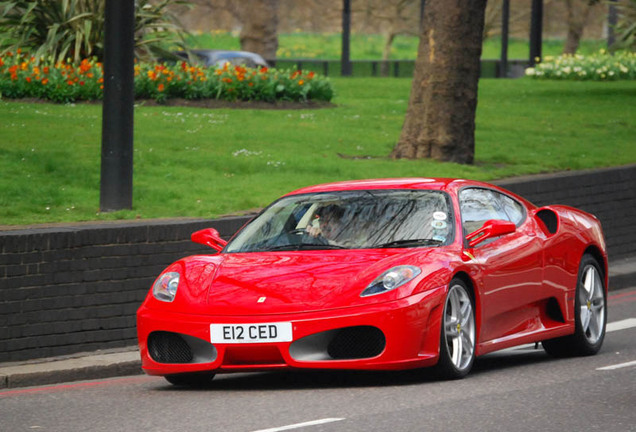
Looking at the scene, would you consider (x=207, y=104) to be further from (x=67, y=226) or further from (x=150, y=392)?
(x=150, y=392)

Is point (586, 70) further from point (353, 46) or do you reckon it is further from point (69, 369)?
point (353, 46)

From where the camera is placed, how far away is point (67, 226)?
424 inches

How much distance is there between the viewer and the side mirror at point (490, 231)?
28.5 feet

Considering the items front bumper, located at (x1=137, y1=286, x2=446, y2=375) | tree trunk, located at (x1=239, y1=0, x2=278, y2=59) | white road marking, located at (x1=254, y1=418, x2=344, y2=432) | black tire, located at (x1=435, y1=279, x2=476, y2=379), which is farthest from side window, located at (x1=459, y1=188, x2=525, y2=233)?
tree trunk, located at (x1=239, y1=0, x2=278, y2=59)

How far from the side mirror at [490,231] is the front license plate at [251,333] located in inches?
61.0

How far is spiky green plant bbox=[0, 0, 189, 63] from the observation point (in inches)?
861

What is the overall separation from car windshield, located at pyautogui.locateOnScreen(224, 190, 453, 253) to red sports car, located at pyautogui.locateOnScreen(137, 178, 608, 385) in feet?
0.03

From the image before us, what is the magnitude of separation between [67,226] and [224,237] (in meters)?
1.52

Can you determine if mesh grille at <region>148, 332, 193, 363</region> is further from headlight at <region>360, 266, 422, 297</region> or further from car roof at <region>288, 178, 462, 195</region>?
car roof at <region>288, 178, 462, 195</region>

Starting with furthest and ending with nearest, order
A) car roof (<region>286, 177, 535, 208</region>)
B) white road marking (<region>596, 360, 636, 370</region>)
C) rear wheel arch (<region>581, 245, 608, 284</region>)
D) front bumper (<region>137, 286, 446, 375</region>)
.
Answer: rear wheel arch (<region>581, 245, 608, 284</region>) → car roof (<region>286, 177, 535, 208</region>) → white road marking (<region>596, 360, 636, 370</region>) → front bumper (<region>137, 286, 446, 375</region>)

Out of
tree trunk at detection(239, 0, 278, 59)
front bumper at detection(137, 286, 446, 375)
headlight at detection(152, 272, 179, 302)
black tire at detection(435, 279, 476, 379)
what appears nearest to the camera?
front bumper at detection(137, 286, 446, 375)

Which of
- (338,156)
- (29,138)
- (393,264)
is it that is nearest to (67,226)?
(393,264)

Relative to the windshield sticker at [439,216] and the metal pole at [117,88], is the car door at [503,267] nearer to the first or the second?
the windshield sticker at [439,216]

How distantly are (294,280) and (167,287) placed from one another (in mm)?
909
